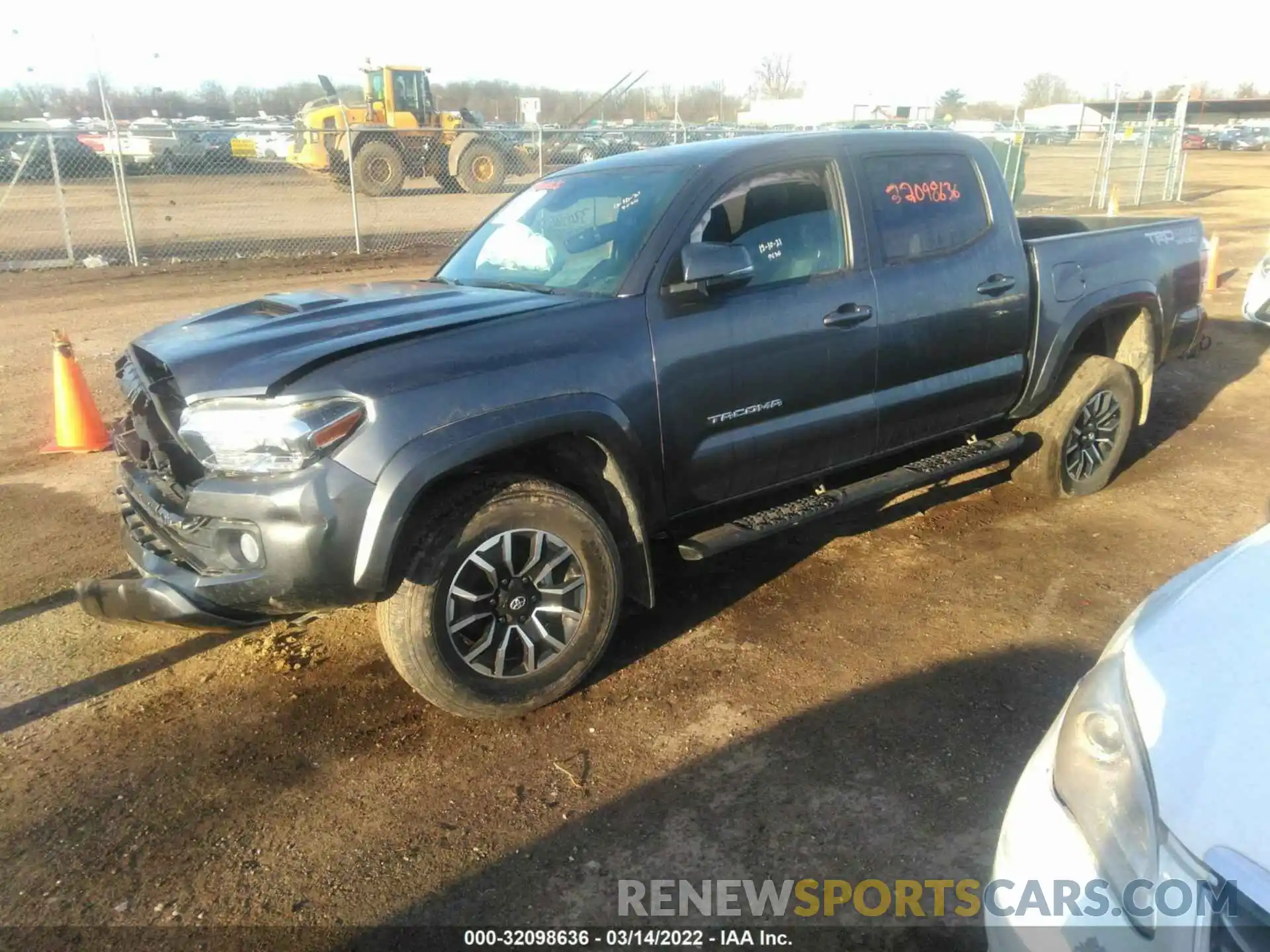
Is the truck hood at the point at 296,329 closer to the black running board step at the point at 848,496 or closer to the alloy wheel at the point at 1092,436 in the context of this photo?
the black running board step at the point at 848,496

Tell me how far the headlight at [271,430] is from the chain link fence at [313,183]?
1222 centimetres

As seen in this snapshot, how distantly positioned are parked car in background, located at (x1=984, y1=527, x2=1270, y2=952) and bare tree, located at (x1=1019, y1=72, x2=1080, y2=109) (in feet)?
263

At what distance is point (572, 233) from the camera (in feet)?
13.6

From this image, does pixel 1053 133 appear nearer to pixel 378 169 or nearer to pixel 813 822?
pixel 378 169

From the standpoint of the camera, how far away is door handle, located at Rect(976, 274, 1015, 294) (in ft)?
15.2

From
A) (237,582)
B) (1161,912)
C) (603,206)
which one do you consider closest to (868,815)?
(1161,912)

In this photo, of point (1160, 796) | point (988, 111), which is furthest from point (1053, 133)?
Answer: point (988, 111)

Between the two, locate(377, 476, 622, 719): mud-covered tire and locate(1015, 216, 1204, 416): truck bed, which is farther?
locate(1015, 216, 1204, 416): truck bed

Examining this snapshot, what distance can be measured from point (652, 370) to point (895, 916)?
1.94 meters

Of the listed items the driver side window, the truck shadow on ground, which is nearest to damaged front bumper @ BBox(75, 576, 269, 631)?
the truck shadow on ground

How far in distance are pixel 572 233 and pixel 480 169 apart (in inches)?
771

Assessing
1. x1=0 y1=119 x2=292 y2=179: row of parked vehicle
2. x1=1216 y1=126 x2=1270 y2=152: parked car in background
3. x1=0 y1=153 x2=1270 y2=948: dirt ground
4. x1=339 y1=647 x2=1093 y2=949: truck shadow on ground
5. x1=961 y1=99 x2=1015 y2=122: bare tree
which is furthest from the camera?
x1=1216 y1=126 x2=1270 y2=152: parked car in background

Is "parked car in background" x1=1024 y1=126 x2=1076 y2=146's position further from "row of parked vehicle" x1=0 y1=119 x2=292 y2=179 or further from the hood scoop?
the hood scoop

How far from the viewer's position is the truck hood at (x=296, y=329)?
308 cm
